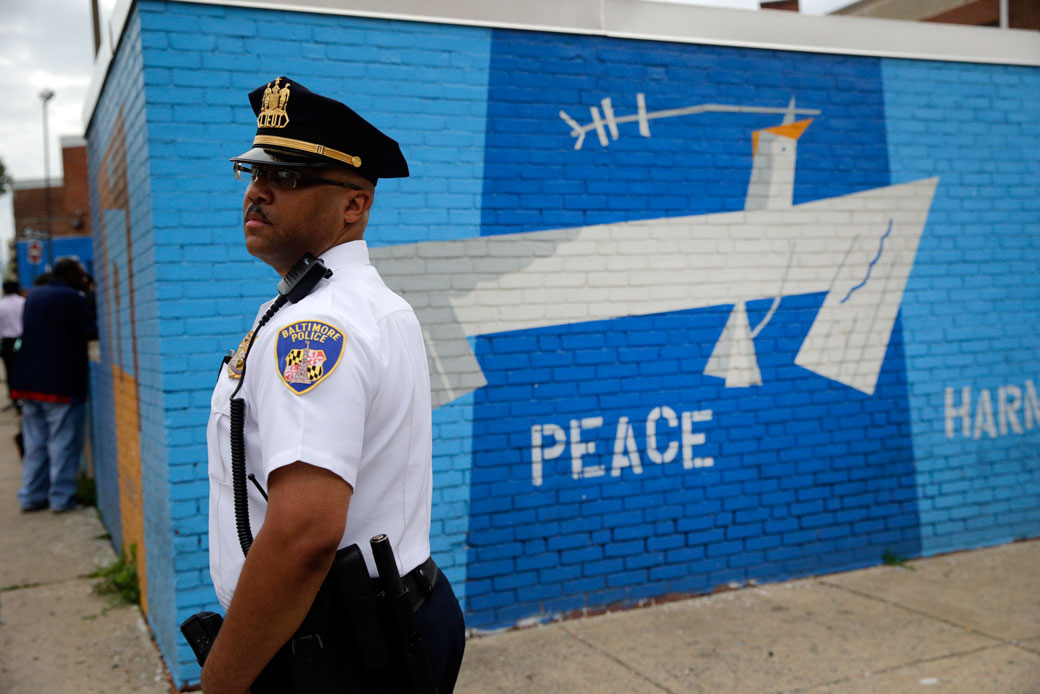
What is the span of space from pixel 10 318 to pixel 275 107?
904 cm

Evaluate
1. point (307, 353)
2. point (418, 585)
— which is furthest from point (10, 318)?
point (307, 353)

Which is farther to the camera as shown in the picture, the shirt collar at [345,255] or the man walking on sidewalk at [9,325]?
the man walking on sidewalk at [9,325]

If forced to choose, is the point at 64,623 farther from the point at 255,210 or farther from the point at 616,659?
the point at 255,210

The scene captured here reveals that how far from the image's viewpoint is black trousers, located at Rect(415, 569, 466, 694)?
1705 millimetres

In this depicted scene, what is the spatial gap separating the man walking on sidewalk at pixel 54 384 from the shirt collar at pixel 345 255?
245 inches

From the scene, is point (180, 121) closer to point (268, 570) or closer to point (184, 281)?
point (184, 281)

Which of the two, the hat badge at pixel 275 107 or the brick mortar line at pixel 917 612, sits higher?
the hat badge at pixel 275 107

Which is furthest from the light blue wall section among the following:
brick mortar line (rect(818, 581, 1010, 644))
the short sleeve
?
the short sleeve

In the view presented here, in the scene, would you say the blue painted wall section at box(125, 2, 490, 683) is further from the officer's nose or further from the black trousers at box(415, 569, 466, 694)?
the black trousers at box(415, 569, 466, 694)

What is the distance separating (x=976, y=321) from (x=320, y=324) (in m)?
5.25

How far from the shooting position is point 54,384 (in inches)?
280

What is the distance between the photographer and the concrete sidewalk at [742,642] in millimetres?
3780

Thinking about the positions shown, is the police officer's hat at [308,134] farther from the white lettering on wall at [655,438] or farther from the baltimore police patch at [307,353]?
the white lettering on wall at [655,438]

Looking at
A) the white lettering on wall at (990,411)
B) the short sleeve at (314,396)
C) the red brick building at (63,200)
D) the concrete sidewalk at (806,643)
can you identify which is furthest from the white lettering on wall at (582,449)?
the red brick building at (63,200)
